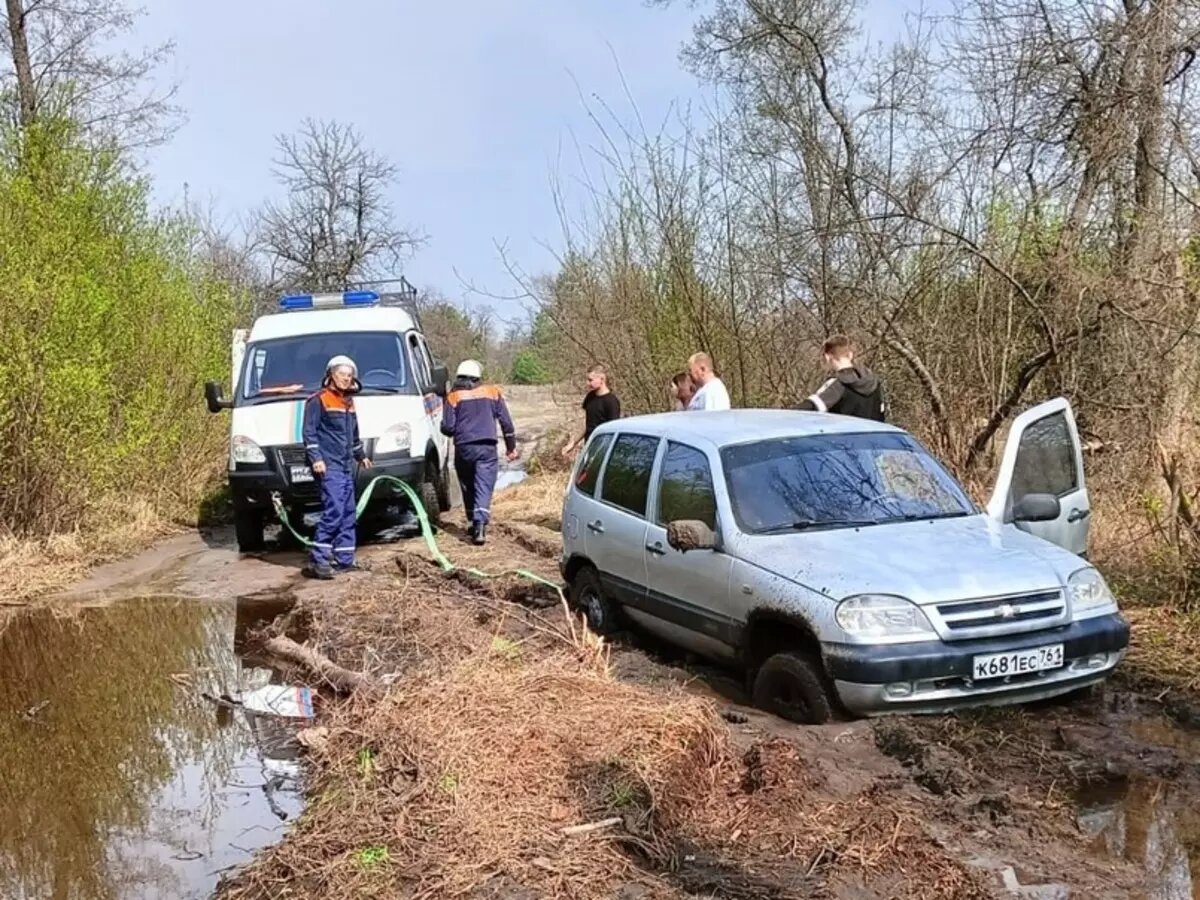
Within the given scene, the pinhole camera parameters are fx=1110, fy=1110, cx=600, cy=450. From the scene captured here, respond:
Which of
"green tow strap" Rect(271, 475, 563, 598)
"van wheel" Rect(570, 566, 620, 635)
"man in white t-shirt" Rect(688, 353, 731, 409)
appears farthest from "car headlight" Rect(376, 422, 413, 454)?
"van wheel" Rect(570, 566, 620, 635)

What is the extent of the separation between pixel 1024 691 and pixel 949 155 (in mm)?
6823

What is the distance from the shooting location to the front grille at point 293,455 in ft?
37.6

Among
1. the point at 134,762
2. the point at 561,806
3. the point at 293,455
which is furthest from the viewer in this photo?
the point at 293,455

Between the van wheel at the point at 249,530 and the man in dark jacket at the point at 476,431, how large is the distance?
7.65ft

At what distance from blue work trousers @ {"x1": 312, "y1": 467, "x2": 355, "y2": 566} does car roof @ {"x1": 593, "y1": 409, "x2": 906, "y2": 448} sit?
148 inches

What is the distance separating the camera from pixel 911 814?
4.19 m

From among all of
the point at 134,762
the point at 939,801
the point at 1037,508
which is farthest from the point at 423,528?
the point at 939,801

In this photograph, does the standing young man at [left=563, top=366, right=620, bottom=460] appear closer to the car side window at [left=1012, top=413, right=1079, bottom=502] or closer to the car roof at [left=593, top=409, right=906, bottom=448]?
the car roof at [left=593, top=409, right=906, bottom=448]

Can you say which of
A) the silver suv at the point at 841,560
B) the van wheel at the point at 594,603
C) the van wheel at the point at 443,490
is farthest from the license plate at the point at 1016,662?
the van wheel at the point at 443,490

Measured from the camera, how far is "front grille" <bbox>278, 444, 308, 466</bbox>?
11.4m

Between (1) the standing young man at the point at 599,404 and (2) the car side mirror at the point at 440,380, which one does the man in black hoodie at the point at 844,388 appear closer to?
(1) the standing young man at the point at 599,404

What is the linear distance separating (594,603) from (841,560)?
2.54 meters

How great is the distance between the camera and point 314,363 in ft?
41.0

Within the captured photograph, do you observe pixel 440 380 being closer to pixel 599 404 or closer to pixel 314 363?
pixel 314 363
